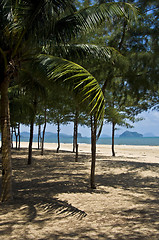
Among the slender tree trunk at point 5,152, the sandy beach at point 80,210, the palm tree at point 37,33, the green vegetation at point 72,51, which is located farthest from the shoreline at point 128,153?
the palm tree at point 37,33

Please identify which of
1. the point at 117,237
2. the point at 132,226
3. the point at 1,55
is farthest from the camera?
the point at 1,55

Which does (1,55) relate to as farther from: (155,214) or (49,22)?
(155,214)

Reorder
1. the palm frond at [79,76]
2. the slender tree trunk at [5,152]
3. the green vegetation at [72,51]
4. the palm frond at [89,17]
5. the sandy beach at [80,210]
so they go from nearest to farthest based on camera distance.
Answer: the sandy beach at [80,210] → the palm frond at [79,76] → the green vegetation at [72,51] → the palm frond at [89,17] → the slender tree trunk at [5,152]

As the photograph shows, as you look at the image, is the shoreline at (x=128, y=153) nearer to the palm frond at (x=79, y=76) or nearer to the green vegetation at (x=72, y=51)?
the green vegetation at (x=72, y=51)

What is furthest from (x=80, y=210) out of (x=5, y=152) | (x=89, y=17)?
(x=89, y=17)

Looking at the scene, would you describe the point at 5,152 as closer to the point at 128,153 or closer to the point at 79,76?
the point at 79,76

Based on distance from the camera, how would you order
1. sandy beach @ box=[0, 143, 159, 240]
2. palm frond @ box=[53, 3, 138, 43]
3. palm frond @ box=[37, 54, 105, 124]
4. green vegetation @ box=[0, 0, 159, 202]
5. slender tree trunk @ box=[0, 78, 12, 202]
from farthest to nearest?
slender tree trunk @ box=[0, 78, 12, 202] < palm frond @ box=[53, 3, 138, 43] < green vegetation @ box=[0, 0, 159, 202] < palm frond @ box=[37, 54, 105, 124] < sandy beach @ box=[0, 143, 159, 240]

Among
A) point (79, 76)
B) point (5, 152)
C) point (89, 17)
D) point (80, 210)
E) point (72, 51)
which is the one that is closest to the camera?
point (79, 76)

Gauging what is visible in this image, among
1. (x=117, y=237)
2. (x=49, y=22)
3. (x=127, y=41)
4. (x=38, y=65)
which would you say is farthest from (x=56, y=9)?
(x=117, y=237)

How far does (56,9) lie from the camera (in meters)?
5.01

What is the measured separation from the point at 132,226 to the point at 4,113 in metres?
4.25

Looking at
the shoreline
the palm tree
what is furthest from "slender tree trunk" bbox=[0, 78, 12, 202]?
the shoreline

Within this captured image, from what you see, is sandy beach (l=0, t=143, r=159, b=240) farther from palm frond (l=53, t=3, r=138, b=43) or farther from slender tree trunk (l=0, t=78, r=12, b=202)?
palm frond (l=53, t=3, r=138, b=43)

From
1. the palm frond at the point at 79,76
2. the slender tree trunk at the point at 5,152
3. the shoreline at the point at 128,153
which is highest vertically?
the palm frond at the point at 79,76
